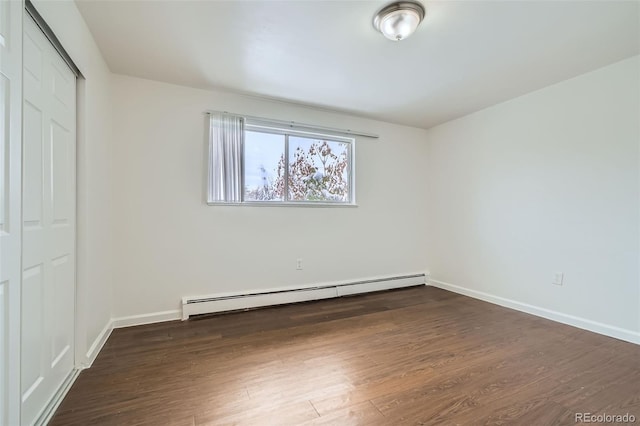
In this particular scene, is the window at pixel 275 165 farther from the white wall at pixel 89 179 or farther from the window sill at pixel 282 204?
the white wall at pixel 89 179

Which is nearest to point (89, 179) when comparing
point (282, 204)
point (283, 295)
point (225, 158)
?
point (225, 158)

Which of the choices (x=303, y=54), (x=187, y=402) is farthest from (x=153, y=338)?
(x=303, y=54)

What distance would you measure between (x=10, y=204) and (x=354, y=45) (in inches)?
91.1

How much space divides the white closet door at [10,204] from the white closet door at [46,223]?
0.12 meters

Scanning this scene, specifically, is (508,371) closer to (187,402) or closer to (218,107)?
(187,402)

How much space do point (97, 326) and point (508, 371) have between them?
3.09 meters

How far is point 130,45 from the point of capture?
2.20m

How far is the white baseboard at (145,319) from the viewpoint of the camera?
2.60 meters

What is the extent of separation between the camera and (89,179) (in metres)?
Result: 1.99

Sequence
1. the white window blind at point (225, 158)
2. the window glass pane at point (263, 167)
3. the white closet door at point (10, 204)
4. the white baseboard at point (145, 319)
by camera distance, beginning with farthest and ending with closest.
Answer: the window glass pane at point (263, 167), the white window blind at point (225, 158), the white baseboard at point (145, 319), the white closet door at point (10, 204)

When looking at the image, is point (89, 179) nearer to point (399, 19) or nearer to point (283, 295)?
point (283, 295)

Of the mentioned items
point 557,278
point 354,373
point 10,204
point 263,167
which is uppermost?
point 263,167

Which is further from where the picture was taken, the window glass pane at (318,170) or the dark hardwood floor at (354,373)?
the window glass pane at (318,170)

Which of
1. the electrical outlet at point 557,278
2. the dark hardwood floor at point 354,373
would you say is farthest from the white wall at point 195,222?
the electrical outlet at point 557,278
